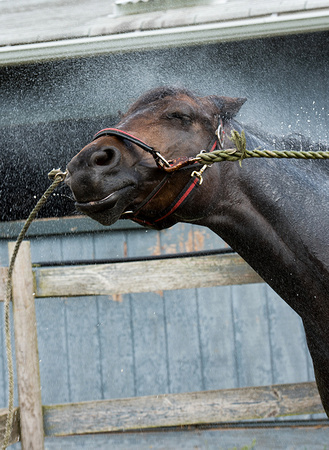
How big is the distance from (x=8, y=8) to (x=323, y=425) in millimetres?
3915

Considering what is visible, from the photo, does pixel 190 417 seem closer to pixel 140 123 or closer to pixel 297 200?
pixel 297 200

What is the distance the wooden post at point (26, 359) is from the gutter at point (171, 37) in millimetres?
1142

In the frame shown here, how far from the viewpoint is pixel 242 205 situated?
189 cm

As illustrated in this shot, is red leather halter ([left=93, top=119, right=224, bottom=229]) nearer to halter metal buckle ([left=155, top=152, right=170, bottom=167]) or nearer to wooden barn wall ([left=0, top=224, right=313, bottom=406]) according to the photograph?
halter metal buckle ([left=155, top=152, right=170, bottom=167])

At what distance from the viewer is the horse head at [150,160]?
5.42 feet

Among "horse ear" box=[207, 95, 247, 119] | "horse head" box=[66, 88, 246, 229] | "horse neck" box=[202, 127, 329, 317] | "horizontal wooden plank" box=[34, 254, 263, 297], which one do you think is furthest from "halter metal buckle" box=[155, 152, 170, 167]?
"horizontal wooden plank" box=[34, 254, 263, 297]

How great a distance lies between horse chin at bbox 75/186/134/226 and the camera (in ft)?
5.43

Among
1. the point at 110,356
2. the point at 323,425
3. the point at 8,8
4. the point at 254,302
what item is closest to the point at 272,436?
the point at 323,425

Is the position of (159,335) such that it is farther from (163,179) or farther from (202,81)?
(163,179)

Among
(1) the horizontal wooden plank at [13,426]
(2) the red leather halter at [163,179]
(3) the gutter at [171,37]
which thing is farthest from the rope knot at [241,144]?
(1) the horizontal wooden plank at [13,426]

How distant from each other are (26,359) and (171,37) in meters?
1.93

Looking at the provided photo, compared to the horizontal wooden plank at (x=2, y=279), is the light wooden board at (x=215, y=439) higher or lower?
lower

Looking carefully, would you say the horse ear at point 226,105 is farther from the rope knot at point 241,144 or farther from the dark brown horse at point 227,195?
the rope knot at point 241,144

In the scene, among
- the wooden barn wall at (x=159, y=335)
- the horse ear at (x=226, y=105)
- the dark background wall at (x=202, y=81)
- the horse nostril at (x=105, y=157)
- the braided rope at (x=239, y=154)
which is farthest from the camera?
the wooden barn wall at (x=159, y=335)
